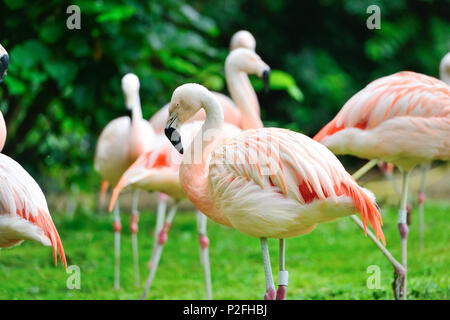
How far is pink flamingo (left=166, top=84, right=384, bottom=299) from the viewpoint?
299cm

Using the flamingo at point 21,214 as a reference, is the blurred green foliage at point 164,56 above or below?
above

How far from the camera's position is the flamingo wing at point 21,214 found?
10.1 ft

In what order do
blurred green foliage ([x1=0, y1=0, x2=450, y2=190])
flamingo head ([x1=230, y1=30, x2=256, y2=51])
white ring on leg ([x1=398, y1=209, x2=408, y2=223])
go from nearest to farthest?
white ring on leg ([x1=398, y1=209, x2=408, y2=223]) < blurred green foliage ([x1=0, y1=0, x2=450, y2=190]) < flamingo head ([x1=230, y1=30, x2=256, y2=51])

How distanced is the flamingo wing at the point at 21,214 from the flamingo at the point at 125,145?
184 cm

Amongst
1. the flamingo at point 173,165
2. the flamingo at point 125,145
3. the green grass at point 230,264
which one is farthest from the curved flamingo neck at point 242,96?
the green grass at point 230,264

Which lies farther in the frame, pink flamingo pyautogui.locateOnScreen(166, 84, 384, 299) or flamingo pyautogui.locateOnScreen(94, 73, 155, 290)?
flamingo pyautogui.locateOnScreen(94, 73, 155, 290)

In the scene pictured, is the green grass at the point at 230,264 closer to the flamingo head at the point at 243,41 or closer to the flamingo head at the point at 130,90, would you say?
the flamingo head at the point at 130,90

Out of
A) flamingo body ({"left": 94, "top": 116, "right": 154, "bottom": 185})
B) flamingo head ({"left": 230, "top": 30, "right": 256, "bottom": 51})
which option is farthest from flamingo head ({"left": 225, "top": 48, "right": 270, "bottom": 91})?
flamingo head ({"left": 230, "top": 30, "right": 256, "bottom": 51})

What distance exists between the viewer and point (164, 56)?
6.86 metres

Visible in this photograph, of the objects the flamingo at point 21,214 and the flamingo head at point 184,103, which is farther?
the flamingo head at point 184,103

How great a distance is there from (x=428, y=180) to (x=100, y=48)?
6500 mm

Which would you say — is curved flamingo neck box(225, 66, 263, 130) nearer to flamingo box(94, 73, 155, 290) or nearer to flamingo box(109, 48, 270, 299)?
flamingo box(109, 48, 270, 299)

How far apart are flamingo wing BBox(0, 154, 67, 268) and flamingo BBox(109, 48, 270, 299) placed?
1.02 metres
